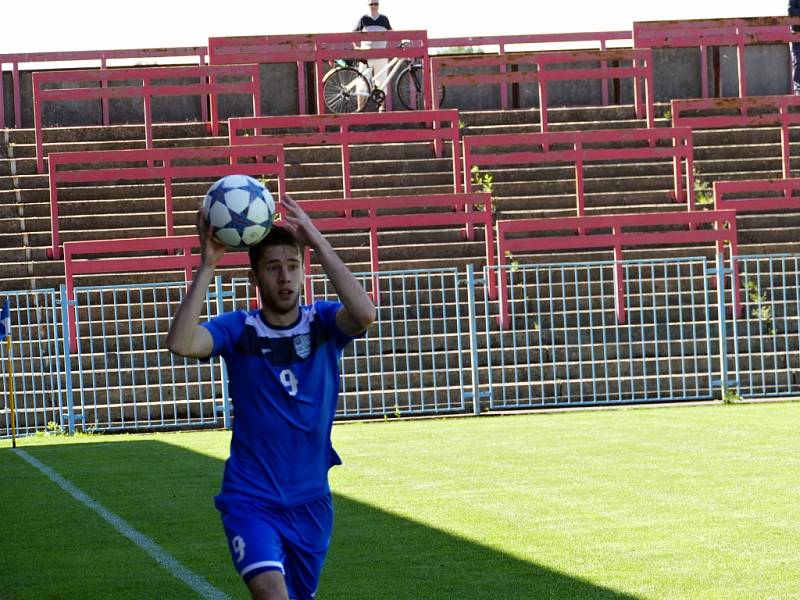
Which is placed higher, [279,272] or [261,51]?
[261,51]

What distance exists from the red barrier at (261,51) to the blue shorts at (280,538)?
63.8ft

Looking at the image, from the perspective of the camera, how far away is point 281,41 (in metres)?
24.6

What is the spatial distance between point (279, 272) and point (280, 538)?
884 mm

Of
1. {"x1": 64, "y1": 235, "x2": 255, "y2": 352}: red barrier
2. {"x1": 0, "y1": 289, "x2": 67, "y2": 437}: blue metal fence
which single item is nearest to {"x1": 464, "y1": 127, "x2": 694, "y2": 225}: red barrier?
{"x1": 64, "y1": 235, "x2": 255, "y2": 352}: red barrier

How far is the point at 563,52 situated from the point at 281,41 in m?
4.37

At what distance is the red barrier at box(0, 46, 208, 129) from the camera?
25406 mm

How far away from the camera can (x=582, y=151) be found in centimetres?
2102

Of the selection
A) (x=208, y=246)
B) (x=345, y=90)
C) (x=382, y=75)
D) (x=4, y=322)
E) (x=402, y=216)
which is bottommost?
(x=4, y=322)

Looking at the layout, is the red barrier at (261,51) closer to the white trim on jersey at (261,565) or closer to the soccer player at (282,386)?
the soccer player at (282,386)

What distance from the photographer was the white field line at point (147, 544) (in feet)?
25.3

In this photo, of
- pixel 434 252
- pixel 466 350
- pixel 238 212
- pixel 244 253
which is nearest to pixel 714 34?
pixel 434 252

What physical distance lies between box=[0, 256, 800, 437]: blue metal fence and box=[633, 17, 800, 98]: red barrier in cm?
686

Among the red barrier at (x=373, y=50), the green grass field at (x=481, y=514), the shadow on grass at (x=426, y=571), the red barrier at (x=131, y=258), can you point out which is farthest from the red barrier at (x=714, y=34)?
the shadow on grass at (x=426, y=571)

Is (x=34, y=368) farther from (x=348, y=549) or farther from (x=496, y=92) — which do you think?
(x=496, y=92)
